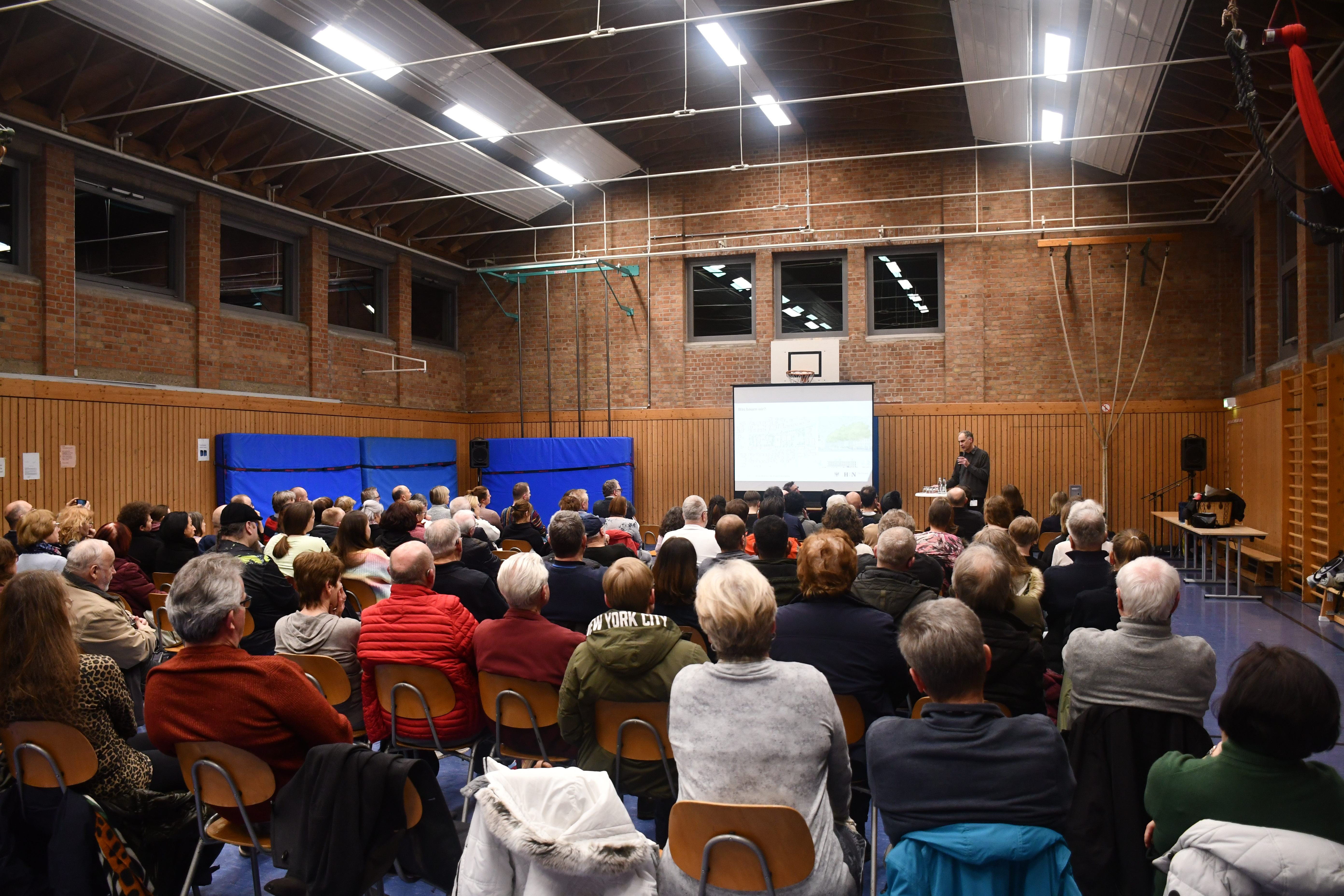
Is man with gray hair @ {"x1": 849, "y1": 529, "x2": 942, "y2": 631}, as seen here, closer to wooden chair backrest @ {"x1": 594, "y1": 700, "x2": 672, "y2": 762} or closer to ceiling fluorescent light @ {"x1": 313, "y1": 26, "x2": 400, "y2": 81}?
wooden chair backrest @ {"x1": 594, "y1": 700, "x2": 672, "y2": 762}

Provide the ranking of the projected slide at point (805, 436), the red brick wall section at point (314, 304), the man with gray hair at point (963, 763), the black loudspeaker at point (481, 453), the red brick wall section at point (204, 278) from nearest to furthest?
1. the man with gray hair at point (963, 763)
2. the red brick wall section at point (204, 278)
3. the red brick wall section at point (314, 304)
4. the projected slide at point (805, 436)
5. the black loudspeaker at point (481, 453)

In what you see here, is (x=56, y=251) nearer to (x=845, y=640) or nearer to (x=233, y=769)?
(x=233, y=769)

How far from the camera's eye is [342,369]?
13.2 meters

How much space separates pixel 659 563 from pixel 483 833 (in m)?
2.17

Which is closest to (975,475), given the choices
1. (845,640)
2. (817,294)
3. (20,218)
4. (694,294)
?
(817,294)

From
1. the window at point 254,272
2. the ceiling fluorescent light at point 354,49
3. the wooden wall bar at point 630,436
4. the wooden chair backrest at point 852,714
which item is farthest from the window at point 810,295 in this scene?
the wooden chair backrest at point 852,714

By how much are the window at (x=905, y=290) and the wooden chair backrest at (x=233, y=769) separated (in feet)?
40.7

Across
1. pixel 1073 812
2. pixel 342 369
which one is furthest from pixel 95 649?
pixel 342 369

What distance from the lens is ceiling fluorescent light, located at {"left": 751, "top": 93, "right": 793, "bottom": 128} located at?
12258 mm

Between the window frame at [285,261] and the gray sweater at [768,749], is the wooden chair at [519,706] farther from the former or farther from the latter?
the window frame at [285,261]

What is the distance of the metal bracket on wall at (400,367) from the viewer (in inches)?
541

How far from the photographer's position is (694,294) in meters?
14.7

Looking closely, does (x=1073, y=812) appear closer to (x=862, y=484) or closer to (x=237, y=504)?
(x=237, y=504)

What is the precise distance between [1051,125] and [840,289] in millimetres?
3774
